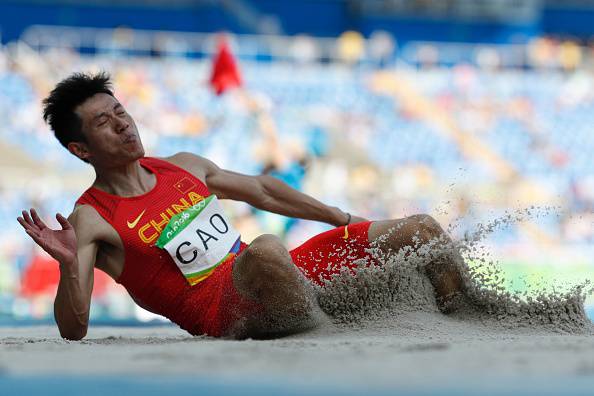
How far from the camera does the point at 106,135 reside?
349cm

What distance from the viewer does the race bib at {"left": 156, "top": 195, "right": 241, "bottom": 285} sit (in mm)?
3371

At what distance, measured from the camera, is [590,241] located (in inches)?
487

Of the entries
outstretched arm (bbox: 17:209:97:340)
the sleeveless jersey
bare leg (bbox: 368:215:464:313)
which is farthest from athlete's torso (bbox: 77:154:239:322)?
bare leg (bbox: 368:215:464:313)

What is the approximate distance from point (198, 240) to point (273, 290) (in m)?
0.48

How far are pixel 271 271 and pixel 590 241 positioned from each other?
1020 cm

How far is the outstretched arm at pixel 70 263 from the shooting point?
3.05m

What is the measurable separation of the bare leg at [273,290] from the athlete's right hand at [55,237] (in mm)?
567

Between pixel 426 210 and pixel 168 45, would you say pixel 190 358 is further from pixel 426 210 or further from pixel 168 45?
pixel 168 45

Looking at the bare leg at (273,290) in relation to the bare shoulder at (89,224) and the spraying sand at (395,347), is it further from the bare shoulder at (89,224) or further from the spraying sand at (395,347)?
the bare shoulder at (89,224)

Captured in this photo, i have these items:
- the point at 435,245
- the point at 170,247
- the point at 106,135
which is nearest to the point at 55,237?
the point at 170,247

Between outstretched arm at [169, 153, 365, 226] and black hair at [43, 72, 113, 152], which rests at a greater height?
black hair at [43, 72, 113, 152]

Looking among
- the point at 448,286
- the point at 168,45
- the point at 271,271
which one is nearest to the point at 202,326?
the point at 271,271

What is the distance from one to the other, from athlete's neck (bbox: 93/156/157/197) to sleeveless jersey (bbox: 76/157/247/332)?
0.11ft

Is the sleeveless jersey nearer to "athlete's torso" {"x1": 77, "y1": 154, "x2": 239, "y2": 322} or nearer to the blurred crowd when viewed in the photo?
"athlete's torso" {"x1": 77, "y1": 154, "x2": 239, "y2": 322}
